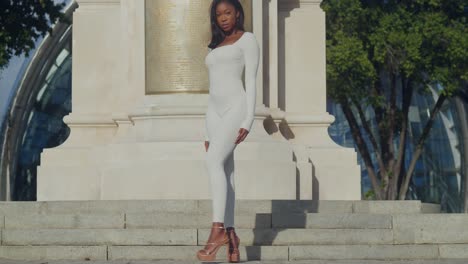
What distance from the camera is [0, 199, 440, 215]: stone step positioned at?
821 inches

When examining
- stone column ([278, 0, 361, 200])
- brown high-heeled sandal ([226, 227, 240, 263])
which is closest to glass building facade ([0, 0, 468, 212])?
stone column ([278, 0, 361, 200])

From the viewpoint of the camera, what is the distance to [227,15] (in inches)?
690

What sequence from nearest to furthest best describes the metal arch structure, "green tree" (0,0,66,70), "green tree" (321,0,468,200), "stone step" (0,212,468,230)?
"stone step" (0,212,468,230)
"green tree" (0,0,66,70)
"green tree" (321,0,468,200)
the metal arch structure

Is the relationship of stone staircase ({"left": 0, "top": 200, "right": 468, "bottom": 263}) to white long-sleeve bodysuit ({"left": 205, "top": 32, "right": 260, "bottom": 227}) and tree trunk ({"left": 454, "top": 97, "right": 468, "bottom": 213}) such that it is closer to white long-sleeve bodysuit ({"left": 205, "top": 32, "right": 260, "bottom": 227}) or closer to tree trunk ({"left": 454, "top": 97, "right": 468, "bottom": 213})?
white long-sleeve bodysuit ({"left": 205, "top": 32, "right": 260, "bottom": 227})

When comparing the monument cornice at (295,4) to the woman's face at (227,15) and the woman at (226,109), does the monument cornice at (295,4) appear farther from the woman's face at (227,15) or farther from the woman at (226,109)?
the woman's face at (227,15)

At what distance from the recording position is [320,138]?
84.8 feet

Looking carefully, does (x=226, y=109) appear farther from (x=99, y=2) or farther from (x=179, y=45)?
(x=99, y=2)

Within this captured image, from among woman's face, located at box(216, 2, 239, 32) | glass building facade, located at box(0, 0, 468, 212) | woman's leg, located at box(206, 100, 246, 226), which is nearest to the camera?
woman's leg, located at box(206, 100, 246, 226)

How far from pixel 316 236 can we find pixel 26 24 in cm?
1978

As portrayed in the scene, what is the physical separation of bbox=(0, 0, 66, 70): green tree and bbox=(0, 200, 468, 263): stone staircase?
16.4 meters

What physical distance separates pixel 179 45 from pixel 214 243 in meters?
7.79

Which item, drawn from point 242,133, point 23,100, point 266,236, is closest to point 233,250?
point 242,133

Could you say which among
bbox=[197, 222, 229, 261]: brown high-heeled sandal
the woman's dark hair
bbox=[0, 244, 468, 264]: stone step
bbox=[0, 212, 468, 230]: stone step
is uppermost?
the woman's dark hair

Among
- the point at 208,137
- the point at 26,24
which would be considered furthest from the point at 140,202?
the point at 26,24
